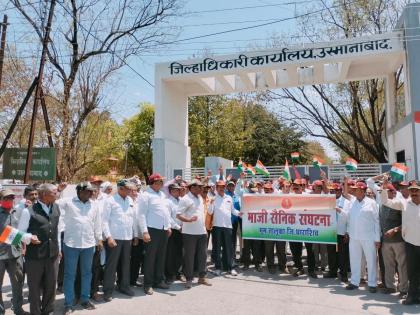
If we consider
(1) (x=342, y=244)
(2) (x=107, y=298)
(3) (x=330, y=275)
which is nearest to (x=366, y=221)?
(1) (x=342, y=244)

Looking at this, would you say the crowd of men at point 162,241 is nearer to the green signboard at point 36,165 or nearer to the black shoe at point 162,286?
the black shoe at point 162,286

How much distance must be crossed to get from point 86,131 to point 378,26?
1577cm

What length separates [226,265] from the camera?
803 cm

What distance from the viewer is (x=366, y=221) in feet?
22.3

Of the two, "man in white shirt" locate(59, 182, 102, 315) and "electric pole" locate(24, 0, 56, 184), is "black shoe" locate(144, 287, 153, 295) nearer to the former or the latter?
"man in white shirt" locate(59, 182, 102, 315)

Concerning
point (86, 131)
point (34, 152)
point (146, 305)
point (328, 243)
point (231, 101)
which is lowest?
point (146, 305)

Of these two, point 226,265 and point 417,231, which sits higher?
point 417,231

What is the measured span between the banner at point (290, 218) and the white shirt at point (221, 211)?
0.47 meters

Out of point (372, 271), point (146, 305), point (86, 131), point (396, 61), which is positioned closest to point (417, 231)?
point (372, 271)

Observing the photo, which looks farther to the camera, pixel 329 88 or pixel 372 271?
pixel 329 88

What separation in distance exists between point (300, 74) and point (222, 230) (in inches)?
401

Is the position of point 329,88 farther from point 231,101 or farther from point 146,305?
point 146,305

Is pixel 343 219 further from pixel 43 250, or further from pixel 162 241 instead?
pixel 43 250

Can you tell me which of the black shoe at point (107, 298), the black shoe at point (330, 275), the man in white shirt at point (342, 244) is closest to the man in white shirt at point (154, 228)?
the black shoe at point (107, 298)
